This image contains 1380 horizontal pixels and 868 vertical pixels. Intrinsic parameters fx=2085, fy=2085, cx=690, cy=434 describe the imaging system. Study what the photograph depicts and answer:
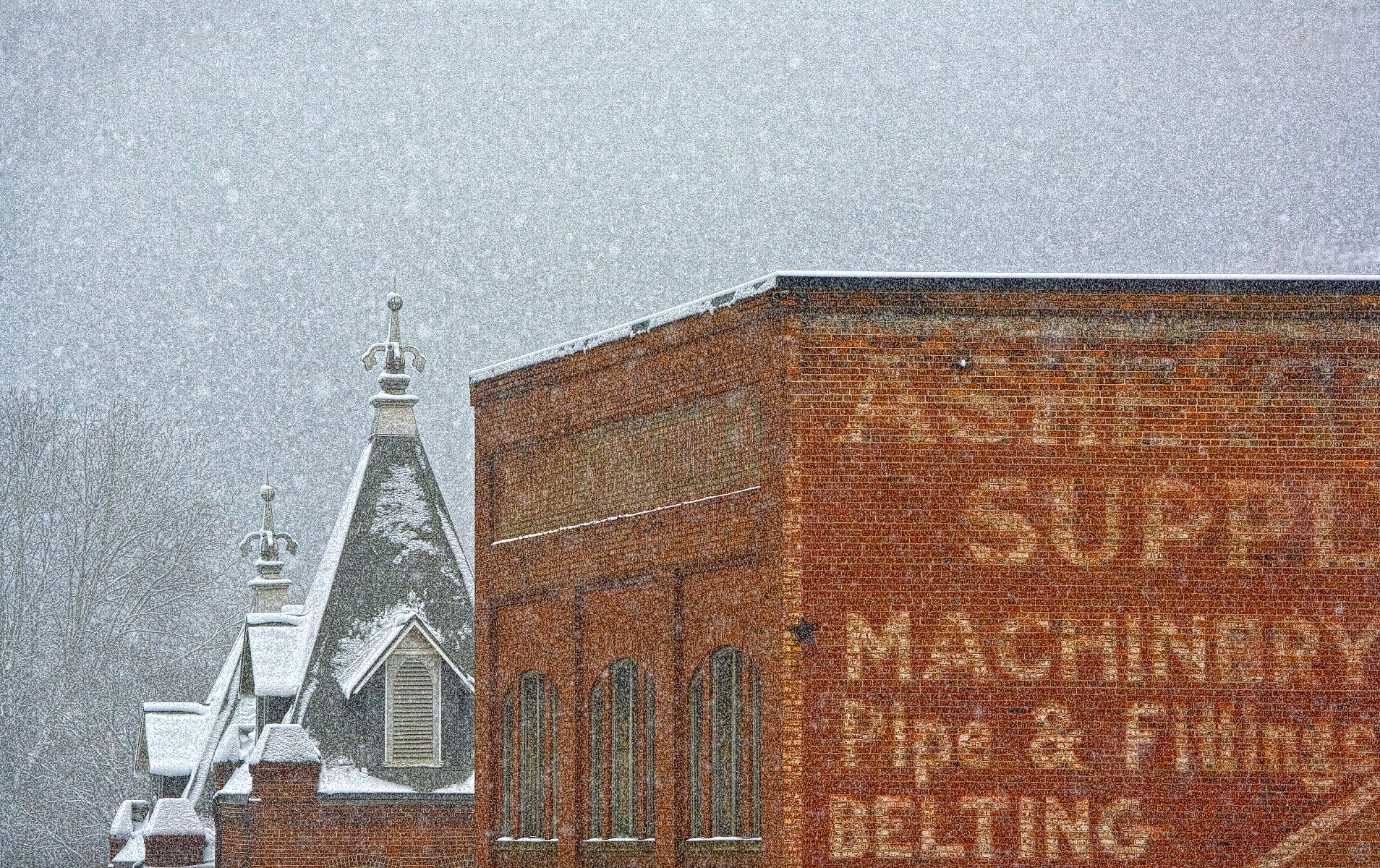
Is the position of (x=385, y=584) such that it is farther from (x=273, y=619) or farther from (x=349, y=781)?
(x=349, y=781)

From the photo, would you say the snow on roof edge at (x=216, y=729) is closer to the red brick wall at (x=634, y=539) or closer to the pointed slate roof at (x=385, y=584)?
the pointed slate roof at (x=385, y=584)

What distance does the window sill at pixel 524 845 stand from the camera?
2397cm

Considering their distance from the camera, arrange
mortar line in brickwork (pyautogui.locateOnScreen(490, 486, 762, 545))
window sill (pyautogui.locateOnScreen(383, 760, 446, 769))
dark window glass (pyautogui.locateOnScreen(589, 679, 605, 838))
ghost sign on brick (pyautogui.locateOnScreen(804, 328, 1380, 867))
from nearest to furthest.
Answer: ghost sign on brick (pyautogui.locateOnScreen(804, 328, 1380, 867)) → mortar line in brickwork (pyautogui.locateOnScreen(490, 486, 762, 545)) → dark window glass (pyautogui.locateOnScreen(589, 679, 605, 838)) → window sill (pyautogui.locateOnScreen(383, 760, 446, 769))

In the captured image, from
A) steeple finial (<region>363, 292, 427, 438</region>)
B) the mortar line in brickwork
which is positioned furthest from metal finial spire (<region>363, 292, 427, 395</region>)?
the mortar line in brickwork

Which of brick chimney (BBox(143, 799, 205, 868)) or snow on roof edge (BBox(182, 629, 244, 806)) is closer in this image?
brick chimney (BBox(143, 799, 205, 868))

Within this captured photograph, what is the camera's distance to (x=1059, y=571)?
1948 centimetres

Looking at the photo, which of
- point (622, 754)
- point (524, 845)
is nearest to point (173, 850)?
point (524, 845)

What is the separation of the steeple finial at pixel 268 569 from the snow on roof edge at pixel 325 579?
292cm

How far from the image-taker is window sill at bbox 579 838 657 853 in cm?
2208

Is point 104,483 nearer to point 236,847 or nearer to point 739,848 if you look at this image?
point 236,847

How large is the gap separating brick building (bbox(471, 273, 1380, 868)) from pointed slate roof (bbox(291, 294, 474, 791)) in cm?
Answer: 1024

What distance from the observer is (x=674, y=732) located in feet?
70.8

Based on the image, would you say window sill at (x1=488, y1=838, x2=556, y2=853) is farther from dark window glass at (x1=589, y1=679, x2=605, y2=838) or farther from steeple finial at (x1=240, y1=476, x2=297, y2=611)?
steeple finial at (x1=240, y1=476, x2=297, y2=611)

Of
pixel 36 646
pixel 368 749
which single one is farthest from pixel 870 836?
pixel 36 646
